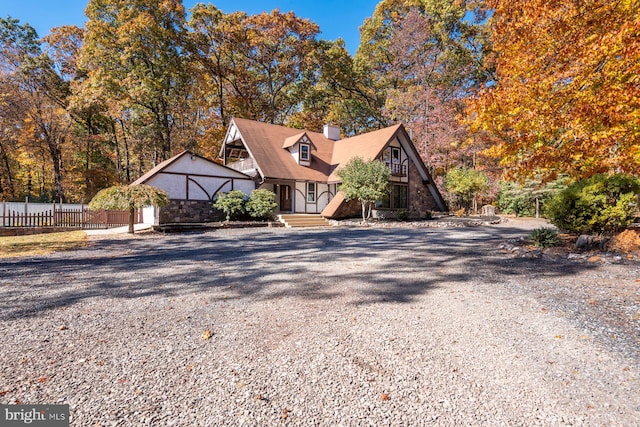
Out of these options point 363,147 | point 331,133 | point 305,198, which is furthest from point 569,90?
point 331,133

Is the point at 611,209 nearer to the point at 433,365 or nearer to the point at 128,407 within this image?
the point at 433,365

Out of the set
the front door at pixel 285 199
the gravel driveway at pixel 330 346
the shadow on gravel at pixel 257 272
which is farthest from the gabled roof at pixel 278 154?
the gravel driveway at pixel 330 346

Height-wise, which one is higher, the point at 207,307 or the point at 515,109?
the point at 515,109

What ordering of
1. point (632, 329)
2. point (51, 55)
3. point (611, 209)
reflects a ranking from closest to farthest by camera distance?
point (632, 329)
point (611, 209)
point (51, 55)

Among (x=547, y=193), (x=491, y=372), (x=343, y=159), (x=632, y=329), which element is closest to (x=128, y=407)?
(x=491, y=372)

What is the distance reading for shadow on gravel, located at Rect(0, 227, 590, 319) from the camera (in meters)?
4.91

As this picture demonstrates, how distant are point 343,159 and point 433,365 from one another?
21.1m

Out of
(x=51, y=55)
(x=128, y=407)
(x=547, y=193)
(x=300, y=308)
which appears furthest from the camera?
Result: (x=51, y=55)

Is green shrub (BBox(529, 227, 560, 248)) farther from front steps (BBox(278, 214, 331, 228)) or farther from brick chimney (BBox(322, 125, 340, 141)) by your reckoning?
brick chimney (BBox(322, 125, 340, 141))

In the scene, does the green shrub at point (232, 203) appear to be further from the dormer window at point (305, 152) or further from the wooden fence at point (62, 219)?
the wooden fence at point (62, 219)

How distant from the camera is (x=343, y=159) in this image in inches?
916

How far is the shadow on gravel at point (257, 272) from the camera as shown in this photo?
193 inches

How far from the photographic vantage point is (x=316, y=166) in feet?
75.9

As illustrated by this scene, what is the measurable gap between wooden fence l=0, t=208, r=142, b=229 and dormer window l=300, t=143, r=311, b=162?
1260 cm
